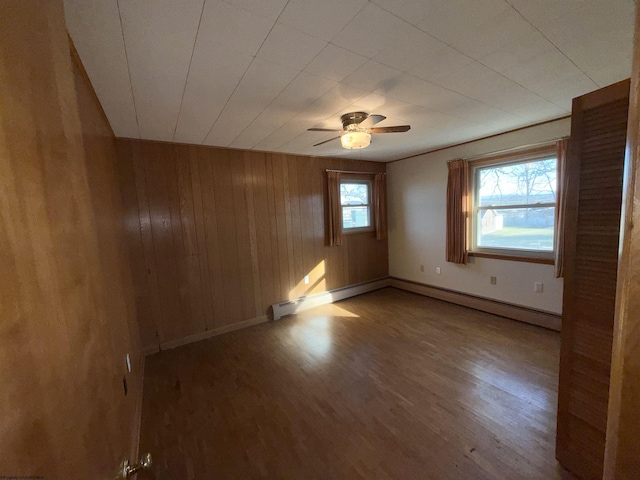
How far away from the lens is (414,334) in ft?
10.2

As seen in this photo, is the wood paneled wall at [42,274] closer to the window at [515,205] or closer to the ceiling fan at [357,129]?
the ceiling fan at [357,129]

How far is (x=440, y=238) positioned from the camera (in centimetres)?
424

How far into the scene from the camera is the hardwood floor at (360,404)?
5.07 ft

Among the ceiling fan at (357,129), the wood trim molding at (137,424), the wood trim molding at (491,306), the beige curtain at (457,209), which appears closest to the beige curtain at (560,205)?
the wood trim molding at (491,306)

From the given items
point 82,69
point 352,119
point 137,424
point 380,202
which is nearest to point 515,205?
point 380,202

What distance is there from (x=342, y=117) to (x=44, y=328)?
246 cm

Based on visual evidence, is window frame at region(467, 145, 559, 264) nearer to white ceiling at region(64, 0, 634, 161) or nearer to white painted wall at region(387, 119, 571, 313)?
white painted wall at region(387, 119, 571, 313)

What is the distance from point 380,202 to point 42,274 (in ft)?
15.7

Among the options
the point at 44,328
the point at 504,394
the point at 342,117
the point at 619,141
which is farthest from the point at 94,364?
the point at 504,394

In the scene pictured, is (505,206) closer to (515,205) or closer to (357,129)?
(515,205)

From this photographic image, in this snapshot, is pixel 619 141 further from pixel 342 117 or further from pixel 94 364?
pixel 94 364

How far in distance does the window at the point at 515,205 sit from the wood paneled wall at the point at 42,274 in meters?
4.05

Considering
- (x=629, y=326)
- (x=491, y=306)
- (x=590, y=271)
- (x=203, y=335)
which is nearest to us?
(x=629, y=326)

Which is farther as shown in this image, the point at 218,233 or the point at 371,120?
the point at 218,233
